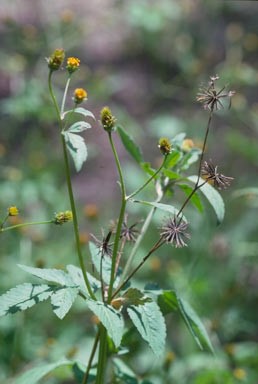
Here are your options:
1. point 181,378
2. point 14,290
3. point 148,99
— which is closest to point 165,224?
point 14,290

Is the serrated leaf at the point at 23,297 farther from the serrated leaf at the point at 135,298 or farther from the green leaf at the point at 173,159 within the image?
the green leaf at the point at 173,159

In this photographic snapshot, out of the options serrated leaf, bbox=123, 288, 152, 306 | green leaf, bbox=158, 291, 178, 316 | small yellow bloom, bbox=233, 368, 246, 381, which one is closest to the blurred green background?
small yellow bloom, bbox=233, 368, 246, 381

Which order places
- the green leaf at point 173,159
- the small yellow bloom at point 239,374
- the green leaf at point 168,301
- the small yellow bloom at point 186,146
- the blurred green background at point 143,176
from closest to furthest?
the green leaf at point 168,301
the green leaf at point 173,159
the small yellow bloom at point 186,146
the small yellow bloom at point 239,374
the blurred green background at point 143,176

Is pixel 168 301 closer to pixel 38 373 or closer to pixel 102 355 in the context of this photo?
pixel 102 355

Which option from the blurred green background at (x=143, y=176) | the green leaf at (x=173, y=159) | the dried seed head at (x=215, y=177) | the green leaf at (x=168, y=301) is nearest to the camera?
the dried seed head at (x=215, y=177)

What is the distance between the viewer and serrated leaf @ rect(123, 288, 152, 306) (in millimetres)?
1239

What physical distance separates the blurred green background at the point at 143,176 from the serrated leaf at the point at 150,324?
0.87 ft

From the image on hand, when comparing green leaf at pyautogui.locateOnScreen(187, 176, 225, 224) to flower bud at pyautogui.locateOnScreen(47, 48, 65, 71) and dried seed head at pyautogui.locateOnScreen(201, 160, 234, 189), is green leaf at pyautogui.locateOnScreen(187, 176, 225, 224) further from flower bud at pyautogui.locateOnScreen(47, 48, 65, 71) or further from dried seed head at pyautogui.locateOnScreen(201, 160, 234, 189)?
flower bud at pyautogui.locateOnScreen(47, 48, 65, 71)

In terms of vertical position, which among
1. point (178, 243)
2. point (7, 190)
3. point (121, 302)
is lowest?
point (121, 302)

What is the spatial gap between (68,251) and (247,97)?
2.32 metres

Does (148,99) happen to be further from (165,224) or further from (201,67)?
(165,224)

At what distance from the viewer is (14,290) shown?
1.18m

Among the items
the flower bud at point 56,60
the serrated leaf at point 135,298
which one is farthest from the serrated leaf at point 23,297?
the flower bud at point 56,60

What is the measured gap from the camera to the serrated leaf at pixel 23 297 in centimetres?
113
